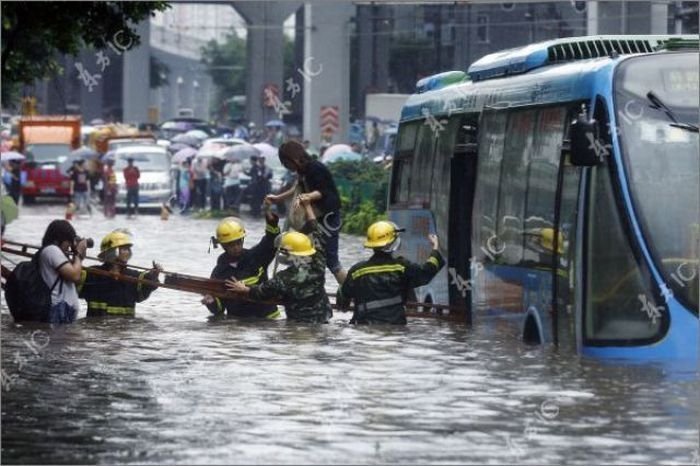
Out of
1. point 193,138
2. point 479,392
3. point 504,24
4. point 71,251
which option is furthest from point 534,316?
point 504,24

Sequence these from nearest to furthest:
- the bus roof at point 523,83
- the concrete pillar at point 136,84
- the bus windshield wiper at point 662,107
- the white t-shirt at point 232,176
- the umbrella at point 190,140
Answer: the bus windshield wiper at point 662,107
the bus roof at point 523,83
the white t-shirt at point 232,176
the umbrella at point 190,140
the concrete pillar at point 136,84

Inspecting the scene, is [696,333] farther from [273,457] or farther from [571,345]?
[273,457]

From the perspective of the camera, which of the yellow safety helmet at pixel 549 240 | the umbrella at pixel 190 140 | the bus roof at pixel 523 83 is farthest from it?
the umbrella at pixel 190 140

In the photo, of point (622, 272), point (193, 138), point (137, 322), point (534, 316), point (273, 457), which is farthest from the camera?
point (193, 138)

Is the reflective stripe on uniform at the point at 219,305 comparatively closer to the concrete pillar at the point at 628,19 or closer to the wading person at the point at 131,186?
the concrete pillar at the point at 628,19

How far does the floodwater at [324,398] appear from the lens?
1130cm

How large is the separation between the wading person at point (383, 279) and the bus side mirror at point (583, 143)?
2863 mm

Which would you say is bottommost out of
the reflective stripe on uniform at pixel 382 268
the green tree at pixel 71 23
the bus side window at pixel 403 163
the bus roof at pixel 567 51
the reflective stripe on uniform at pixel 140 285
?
the reflective stripe on uniform at pixel 140 285

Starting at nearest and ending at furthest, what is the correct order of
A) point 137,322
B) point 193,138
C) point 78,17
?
point 78,17
point 137,322
point 193,138

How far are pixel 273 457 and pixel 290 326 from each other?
762 centimetres

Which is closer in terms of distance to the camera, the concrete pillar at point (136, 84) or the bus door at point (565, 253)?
the bus door at point (565, 253)

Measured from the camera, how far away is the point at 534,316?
54.0 ft

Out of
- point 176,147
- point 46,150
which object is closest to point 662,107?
point 46,150

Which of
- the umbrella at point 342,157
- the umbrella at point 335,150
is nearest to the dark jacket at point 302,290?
the umbrella at point 342,157
